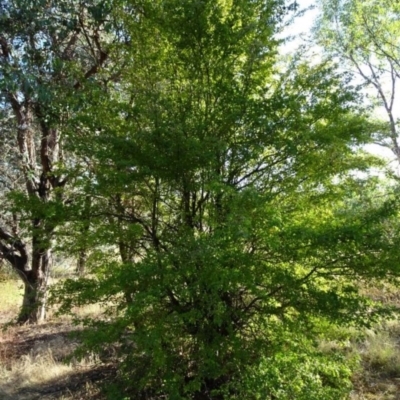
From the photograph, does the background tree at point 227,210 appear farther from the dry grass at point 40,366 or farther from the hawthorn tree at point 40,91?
the dry grass at point 40,366

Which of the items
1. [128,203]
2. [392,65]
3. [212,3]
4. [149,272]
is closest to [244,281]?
[149,272]

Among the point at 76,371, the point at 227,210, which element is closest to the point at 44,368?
the point at 76,371

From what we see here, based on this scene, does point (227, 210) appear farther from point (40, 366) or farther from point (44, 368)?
point (40, 366)

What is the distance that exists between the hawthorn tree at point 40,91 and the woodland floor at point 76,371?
2.62 ft

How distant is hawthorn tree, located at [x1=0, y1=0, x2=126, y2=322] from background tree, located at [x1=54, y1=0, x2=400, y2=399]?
1.98ft

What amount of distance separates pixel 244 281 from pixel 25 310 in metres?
2.59

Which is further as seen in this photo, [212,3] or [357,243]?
[212,3]

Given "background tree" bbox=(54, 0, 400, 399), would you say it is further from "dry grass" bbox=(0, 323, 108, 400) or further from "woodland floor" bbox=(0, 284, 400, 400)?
"dry grass" bbox=(0, 323, 108, 400)

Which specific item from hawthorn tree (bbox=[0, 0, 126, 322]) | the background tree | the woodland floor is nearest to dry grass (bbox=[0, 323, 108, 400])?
the woodland floor

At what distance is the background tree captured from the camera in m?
3.41

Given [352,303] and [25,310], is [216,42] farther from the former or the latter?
[25,310]

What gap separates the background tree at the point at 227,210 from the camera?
3414 millimetres

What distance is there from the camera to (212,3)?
3963 mm

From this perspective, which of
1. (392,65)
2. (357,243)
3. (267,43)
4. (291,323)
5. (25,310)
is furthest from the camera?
(392,65)
